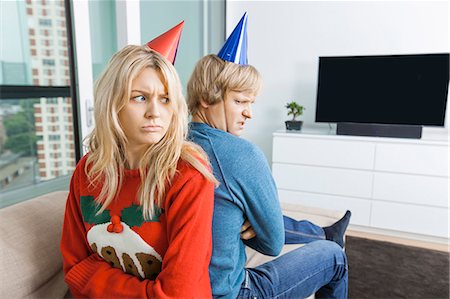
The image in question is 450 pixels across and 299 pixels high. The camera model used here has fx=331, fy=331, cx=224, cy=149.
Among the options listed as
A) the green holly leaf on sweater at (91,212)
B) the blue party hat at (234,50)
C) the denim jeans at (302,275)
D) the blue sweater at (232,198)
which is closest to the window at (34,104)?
the green holly leaf on sweater at (91,212)

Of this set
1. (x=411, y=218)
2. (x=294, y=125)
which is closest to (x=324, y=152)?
(x=294, y=125)

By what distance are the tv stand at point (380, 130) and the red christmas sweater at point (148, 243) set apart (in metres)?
2.37

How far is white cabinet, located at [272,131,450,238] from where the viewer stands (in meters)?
2.58

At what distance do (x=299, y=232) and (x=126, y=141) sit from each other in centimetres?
A: 90

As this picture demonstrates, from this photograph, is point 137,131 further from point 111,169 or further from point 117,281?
point 117,281

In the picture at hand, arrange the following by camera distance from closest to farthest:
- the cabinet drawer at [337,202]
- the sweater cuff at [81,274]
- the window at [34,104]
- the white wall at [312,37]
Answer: the sweater cuff at [81,274]
the window at [34,104]
the cabinet drawer at [337,202]
the white wall at [312,37]

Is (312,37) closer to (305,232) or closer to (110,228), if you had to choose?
(305,232)

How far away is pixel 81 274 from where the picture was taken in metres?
0.88

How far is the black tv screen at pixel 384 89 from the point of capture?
8.85 feet

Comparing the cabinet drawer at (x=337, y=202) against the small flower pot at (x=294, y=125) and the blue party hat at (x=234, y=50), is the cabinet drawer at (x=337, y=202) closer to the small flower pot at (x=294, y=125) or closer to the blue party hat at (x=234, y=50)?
the small flower pot at (x=294, y=125)

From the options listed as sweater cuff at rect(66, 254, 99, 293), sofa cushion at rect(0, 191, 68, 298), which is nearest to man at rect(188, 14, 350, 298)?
sweater cuff at rect(66, 254, 99, 293)

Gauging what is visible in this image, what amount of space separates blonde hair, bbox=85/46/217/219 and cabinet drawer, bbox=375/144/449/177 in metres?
2.27

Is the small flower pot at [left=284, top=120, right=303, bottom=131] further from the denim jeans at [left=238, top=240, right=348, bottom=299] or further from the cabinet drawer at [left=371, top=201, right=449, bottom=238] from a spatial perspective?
the denim jeans at [left=238, top=240, right=348, bottom=299]

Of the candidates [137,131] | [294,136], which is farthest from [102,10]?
[294,136]
